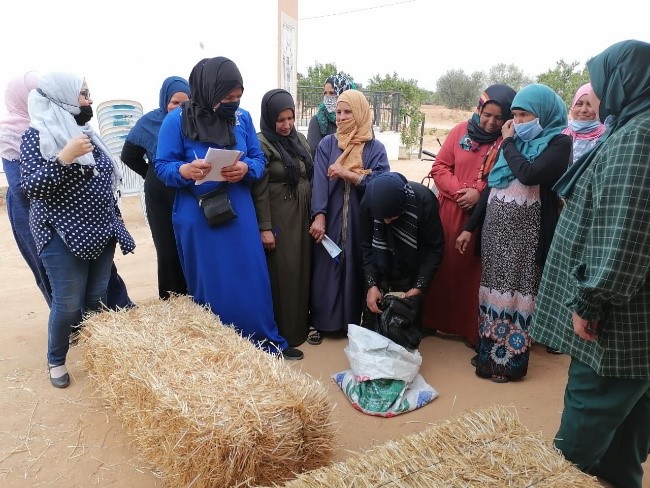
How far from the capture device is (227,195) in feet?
9.97

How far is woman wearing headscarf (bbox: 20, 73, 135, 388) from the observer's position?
→ 2582mm

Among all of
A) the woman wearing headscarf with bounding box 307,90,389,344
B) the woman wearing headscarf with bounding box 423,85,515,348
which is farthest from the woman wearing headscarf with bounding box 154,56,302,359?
the woman wearing headscarf with bounding box 423,85,515,348

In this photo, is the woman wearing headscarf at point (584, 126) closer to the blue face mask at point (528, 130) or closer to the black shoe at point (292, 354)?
the blue face mask at point (528, 130)

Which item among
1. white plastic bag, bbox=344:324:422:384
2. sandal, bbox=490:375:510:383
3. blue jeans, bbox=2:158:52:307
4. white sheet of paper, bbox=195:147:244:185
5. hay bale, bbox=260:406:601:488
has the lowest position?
sandal, bbox=490:375:510:383

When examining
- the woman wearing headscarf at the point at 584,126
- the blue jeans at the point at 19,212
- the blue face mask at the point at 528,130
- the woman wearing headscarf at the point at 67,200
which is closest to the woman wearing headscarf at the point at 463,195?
the blue face mask at the point at 528,130

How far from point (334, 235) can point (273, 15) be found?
9181mm

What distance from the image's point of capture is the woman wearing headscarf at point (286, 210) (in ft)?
10.9

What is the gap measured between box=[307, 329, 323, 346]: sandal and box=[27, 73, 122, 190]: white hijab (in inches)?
74.9

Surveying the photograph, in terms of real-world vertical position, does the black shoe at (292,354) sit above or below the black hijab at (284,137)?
below

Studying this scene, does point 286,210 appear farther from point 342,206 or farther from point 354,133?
point 354,133

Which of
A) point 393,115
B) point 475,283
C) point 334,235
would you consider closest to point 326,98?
point 334,235

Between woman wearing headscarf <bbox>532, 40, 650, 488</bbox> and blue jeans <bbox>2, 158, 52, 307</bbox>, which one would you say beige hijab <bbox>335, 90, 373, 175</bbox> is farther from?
blue jeans <bbox>2, 158, 52, 307</bbox>

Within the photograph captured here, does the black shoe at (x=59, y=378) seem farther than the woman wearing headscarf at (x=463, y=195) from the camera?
No

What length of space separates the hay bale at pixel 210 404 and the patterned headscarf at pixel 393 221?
108cm
